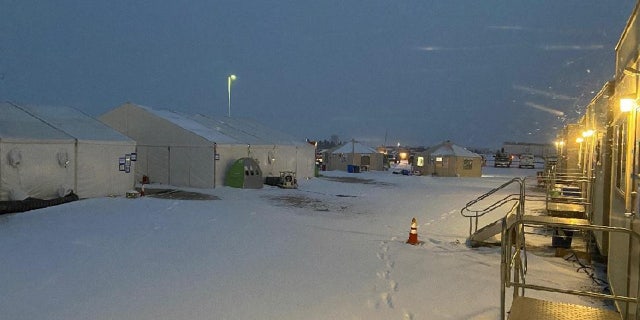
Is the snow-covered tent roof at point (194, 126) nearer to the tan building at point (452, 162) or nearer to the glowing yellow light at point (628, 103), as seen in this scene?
the glowing yellow light at point (628, 103)

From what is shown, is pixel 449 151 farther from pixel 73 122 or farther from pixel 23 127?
pixel 23 127

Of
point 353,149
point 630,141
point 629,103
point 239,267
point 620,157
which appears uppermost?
point 629,103

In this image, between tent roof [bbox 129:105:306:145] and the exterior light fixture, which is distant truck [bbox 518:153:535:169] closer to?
tent roof [bbox 129:105:306:145]

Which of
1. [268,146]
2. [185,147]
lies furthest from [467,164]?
[185,147]

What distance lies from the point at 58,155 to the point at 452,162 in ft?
109

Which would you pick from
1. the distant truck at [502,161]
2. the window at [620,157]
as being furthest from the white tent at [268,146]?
the distant truck at [502,161]

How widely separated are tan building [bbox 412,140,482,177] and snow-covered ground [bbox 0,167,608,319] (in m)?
27.9

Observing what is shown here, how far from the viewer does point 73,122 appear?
18016mm

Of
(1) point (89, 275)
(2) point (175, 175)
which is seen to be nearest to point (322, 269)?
(1) point (89, 275)

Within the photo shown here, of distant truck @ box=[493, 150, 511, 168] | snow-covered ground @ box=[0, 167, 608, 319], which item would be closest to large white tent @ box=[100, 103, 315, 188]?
snow-covered ground @ box=[0, 167, 608, 319]

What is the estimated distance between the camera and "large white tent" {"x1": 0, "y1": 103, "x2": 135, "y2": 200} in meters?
13.9

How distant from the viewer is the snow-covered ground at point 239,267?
19.6 ft

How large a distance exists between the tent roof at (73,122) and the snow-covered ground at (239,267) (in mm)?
3761

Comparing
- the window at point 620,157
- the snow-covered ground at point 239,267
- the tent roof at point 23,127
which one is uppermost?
the tent roof at point 23,127
